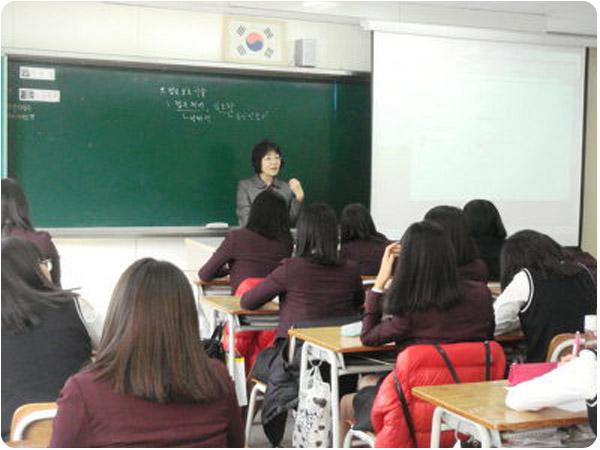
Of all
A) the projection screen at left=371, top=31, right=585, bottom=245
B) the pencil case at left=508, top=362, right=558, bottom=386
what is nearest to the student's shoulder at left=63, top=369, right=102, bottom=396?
the pencil case at left=508, top=362, right=558, bottom=386

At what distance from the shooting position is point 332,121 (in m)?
6.64

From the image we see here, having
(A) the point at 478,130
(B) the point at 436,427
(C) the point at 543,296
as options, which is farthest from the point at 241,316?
(A) the point at 478,130

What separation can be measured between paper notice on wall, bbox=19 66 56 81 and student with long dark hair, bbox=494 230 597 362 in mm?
3613

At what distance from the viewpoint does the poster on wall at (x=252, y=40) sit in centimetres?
627

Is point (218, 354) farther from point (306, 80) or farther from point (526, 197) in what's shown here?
point (526, 197)

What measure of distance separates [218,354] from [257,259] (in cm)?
179

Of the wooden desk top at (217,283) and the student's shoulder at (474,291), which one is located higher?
the student's shoulder at (474,291)

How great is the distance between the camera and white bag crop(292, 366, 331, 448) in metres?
3.28

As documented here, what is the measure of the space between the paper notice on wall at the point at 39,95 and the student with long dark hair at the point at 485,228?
9.59ft

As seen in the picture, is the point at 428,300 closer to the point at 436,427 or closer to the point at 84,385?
the point at 436,427

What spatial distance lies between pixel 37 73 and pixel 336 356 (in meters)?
3.46

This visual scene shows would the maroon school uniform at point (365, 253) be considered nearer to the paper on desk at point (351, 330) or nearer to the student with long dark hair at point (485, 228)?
the student with long dark hair at point (485, 228)

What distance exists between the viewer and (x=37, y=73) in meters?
5.59

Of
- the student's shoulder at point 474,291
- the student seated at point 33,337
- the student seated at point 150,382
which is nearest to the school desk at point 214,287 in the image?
the student's shoulder at point 474,291
